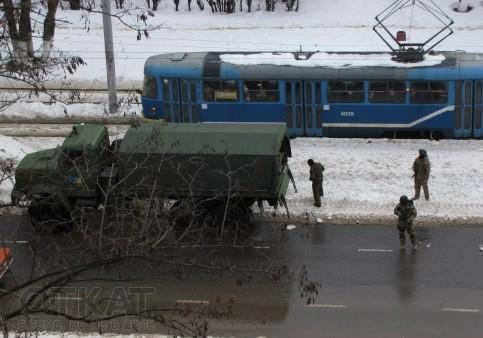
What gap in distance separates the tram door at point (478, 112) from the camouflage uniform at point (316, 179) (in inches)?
259

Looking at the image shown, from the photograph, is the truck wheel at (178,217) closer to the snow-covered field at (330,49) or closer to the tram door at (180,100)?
the snow-covered field at (330,49)

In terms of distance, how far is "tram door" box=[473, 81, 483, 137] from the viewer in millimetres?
22234

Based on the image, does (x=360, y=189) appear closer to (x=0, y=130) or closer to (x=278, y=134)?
(x=278, y=134)

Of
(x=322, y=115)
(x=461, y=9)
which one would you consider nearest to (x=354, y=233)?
(x=322, y=115)

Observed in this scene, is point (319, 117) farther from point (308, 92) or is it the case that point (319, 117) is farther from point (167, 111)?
point (167, 111)

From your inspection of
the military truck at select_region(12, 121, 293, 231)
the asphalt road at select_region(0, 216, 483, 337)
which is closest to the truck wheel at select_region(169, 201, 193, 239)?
the asphalt road at select_region(0, 216, 483, 337)

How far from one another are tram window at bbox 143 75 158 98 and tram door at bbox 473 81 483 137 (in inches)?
382

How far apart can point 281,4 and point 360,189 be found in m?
24.0

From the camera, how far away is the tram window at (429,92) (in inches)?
885

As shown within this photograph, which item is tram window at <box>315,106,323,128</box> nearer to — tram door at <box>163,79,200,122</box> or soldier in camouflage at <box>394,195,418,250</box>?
tram door at <box>163,79,200,122</box>

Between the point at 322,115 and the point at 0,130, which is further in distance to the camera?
the point at 0,130

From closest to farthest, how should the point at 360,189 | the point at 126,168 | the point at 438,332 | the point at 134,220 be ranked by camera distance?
the point at 134,220 < the point at 438,332 < the point at 126,168 < the point at 360,189

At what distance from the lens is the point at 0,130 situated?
84.2ft

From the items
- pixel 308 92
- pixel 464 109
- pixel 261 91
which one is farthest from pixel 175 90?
pixel 464 109
